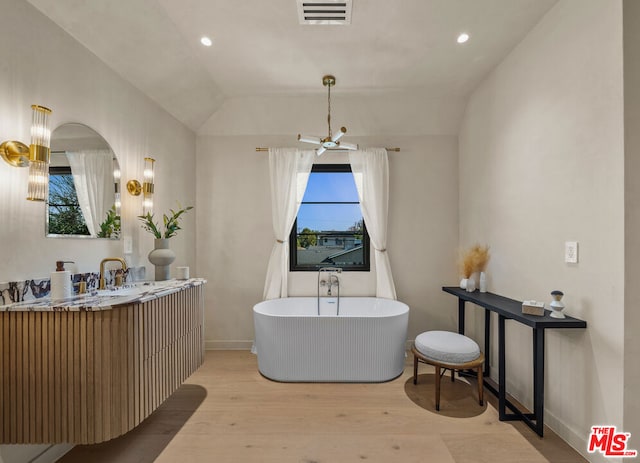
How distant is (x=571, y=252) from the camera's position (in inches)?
78.2

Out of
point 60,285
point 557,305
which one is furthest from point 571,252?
point 60,285

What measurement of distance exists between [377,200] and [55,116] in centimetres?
286

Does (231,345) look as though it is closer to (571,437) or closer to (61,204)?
(61,204)

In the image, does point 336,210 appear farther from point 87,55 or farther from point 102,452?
point 102,452

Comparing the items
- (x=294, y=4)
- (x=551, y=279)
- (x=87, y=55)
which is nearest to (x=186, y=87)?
(x=87, y=55)

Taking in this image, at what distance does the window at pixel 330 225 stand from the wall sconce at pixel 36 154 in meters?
2.46

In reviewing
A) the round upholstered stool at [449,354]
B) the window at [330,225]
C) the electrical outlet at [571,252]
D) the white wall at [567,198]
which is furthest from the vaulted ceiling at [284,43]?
the round upholstered stool at [449,354]

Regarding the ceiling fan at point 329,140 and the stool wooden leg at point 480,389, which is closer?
the stool wooden leg at point 480,389

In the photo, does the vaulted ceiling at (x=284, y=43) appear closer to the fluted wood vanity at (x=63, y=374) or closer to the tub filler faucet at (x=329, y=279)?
the fluted wood vanity at (x=63, y=374)

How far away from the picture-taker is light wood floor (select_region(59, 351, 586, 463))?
191 centimetres

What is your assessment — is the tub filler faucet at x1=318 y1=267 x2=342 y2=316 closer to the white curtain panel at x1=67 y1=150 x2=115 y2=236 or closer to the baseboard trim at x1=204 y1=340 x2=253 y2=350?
the baseboard trim at x1=204 y1=340 x2=253 y2=350

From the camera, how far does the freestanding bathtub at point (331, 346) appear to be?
9.21ft

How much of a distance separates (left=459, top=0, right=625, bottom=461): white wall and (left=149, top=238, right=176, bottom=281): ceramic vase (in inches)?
111

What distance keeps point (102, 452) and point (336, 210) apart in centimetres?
299
